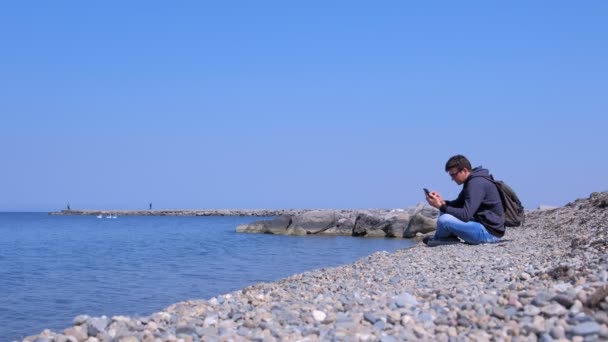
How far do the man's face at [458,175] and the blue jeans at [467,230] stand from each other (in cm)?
62

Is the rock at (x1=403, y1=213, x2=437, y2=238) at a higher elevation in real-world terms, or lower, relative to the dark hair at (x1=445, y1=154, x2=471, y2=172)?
lower

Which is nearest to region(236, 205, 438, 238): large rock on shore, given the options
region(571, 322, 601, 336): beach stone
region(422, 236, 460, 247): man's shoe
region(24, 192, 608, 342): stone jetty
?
region(422, 236, 460, 247): man's shoe

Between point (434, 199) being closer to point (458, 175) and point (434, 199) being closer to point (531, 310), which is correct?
point (458, 175)

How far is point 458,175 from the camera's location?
9375 mm

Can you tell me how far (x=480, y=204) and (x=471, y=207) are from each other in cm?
37

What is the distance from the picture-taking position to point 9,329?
8469 millimetres

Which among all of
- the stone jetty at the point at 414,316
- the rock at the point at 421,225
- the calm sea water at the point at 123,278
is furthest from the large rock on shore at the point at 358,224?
the stone jetty at the point at 414,316

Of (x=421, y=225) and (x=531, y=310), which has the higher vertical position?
(x=421, y=225)

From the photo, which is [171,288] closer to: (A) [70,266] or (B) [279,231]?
(A) [70,266]

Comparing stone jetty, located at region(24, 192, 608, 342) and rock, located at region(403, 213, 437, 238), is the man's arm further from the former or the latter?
rock, located at region(403, 213, 437, 238)

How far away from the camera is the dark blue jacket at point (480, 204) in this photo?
923cm

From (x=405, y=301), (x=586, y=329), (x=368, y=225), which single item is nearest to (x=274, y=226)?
(x=368, y=225)

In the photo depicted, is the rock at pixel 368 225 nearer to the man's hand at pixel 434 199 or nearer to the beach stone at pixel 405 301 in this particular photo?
the man's hand at pixel 434 199

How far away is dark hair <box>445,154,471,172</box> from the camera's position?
30.6 ft
